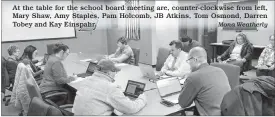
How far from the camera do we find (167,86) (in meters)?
2.07

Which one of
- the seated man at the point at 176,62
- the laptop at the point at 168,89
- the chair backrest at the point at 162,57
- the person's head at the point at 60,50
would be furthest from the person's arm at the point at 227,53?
the person's head at the point at 60,50

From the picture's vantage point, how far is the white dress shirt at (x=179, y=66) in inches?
112

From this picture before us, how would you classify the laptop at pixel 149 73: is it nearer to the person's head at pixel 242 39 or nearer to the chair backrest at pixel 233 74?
the chair backrest at pixel 233 74

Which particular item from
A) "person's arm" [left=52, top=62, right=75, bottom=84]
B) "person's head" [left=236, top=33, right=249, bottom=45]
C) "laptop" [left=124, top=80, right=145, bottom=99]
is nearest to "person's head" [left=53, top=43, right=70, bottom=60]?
"person's arm" [left=52, top=62, right=75, bottom=84]

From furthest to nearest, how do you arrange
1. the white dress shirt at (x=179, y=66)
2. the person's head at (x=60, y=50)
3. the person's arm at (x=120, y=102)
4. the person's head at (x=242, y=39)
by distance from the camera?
the person's head at (x=242, y=39), the white dress shirt at (x=179, y=66), the person's head at (x=60, y=50), the person's arm at (x=120, y=102)

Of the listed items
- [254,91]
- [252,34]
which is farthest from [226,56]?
[254,91]

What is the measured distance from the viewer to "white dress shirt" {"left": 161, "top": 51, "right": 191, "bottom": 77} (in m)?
A: 2.83

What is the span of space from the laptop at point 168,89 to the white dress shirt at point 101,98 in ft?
1.37

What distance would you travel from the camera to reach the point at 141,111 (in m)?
1.73

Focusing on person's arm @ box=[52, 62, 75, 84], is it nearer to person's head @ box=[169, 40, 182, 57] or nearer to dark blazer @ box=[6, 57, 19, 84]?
dark blazer @ box=[6, 57, 19, 84]

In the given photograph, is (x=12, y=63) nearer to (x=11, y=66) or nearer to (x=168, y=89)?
(x=11, y=66)

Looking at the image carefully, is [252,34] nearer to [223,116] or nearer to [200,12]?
[200,12]

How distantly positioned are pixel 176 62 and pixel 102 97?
170 cm

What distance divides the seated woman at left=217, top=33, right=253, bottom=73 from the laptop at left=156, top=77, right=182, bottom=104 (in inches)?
94.5
